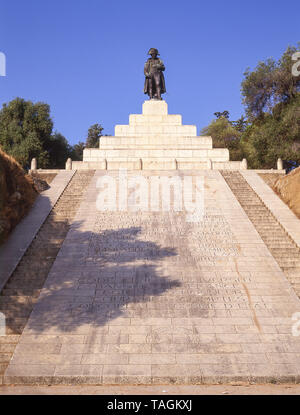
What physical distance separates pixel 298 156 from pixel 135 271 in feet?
66.2

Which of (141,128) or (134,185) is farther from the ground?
(141,128)

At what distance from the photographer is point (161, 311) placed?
410 inches

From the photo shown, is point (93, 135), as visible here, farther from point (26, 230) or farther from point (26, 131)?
point (26, 230)

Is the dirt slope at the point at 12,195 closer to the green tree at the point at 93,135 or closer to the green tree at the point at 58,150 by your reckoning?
the green tree at the point at 58,150

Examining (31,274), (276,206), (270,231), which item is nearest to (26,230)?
(31,274)

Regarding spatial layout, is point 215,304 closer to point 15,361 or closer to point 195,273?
point 195,273

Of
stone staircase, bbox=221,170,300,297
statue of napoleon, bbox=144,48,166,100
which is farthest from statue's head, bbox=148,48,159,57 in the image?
stone staircase, bbox=221,170,300,297

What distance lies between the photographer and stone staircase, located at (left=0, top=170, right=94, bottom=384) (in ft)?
31.3

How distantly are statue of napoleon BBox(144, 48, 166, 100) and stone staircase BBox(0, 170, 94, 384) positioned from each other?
53.1ft

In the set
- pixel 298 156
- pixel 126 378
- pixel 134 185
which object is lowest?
pixel 126 378

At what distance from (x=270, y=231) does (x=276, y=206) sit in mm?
2603

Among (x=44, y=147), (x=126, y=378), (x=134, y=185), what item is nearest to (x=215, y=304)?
(x=126, y=378)

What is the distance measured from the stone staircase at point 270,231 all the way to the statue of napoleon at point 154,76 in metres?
13.1

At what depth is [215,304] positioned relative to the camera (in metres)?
10.7
